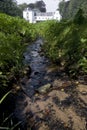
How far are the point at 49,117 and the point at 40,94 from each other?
38.6 inches

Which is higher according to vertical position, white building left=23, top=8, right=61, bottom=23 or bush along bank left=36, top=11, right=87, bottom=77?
bush along bank left=36, top=11, right=87, bottom=77

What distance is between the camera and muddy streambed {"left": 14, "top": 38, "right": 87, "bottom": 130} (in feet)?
13.6

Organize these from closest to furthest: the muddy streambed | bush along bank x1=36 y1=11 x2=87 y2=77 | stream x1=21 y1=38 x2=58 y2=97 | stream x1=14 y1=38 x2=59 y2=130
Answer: the muddy streambed
stream x1=14 y1=38 x2=59 y2=130
stream x1=21 y1=38 x2=58 y2=97
bush along bank x1=36 y1=11 x2=87 y2=77

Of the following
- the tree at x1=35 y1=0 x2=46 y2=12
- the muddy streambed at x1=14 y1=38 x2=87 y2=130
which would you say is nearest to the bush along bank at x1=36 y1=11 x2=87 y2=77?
the muddy streambed at x1=14 y1=38 x2=87 y2=130

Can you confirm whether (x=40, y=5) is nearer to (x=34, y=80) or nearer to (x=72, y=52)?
(x=72, y=52)

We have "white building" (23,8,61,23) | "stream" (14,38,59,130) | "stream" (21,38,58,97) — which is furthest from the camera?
"white building" (23,8,61,23)

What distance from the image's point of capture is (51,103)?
486cm

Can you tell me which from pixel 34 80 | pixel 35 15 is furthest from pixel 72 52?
pixel 35 15

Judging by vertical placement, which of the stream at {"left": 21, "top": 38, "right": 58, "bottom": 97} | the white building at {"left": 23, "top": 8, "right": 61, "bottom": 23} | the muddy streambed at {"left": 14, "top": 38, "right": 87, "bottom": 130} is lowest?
the white building at {"left": 23, "top": 8, "right": 61, "bottom": 23}

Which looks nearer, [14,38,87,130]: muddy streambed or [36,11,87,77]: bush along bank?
[14,38,87,130]: muddy streambed

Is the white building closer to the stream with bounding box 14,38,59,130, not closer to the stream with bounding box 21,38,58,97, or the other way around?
the stream with bounding box 21,38,58,97

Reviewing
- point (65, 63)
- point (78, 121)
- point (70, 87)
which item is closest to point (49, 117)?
point (78, 121)

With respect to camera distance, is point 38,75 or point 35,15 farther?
point 35,15

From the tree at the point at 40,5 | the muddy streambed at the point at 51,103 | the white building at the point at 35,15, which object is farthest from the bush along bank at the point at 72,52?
the tree at the point at 40,5
